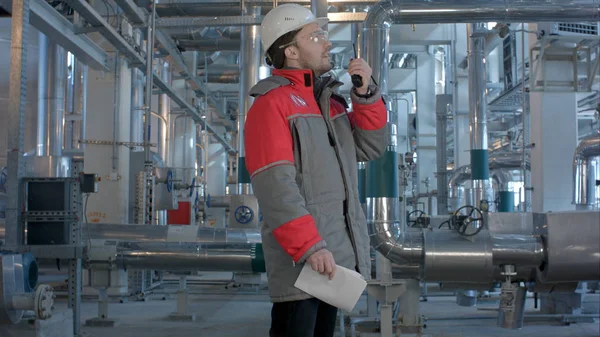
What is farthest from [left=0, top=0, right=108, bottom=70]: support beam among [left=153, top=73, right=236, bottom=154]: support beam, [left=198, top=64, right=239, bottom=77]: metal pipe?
[left=198, top=64, right=239, bottom=77]: metal pipe

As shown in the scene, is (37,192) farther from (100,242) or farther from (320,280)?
(320,280)

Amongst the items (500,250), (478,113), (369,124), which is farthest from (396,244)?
(478,113)

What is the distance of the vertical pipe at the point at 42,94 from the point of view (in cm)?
790

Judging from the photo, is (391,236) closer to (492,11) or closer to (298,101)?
(492,11)

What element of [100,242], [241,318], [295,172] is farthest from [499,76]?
[295,172]

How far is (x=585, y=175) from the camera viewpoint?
7531mm

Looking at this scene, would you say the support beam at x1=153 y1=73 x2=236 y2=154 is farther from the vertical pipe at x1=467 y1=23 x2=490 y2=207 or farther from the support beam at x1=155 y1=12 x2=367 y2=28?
the vertical pipe at x1=467 y1=23 x2=490 y2=207

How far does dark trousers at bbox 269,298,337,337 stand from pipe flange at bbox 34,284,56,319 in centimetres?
261

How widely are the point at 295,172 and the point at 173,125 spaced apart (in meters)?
12.3

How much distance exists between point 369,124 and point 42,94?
23.1ft

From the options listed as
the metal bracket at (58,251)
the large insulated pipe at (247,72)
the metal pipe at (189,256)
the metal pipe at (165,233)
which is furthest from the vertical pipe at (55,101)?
the metal bracket at (58,251)

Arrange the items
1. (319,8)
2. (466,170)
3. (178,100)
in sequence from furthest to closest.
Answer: (466,170), (178,100), (319,8)

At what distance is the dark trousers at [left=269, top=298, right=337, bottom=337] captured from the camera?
1.84 meters

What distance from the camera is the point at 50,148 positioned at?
7.97m
